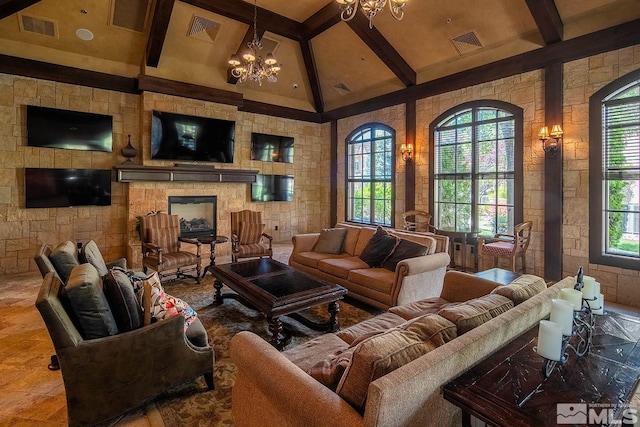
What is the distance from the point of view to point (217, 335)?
3098 mm

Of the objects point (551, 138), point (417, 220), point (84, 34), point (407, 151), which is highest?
point (84, 34)

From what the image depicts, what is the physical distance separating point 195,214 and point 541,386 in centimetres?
654

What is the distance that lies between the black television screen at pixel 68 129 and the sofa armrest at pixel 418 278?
5.59 metres

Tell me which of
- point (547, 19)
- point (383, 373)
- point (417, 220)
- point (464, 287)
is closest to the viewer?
point (383, 373)

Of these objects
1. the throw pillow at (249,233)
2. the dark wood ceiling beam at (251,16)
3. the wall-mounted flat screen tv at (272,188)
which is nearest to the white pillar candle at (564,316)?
the throw pillow at (249,233)

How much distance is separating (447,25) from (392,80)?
1.75m

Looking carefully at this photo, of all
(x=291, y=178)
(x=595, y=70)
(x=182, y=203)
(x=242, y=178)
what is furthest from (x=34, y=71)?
(x=595, y=70)

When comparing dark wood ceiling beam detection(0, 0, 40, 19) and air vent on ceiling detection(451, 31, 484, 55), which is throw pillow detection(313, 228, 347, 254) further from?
dark wood ceiling beam detection(0, 0, 40, 19)

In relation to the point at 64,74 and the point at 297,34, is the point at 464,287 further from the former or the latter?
the point at 64,74

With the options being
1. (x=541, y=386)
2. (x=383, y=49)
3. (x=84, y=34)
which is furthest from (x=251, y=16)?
(x=541, y=386)

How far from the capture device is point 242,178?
22.7 ft

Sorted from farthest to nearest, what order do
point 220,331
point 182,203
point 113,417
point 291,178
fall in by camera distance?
point 291,178 → point 182,203 → point 220,331 → point 113,417

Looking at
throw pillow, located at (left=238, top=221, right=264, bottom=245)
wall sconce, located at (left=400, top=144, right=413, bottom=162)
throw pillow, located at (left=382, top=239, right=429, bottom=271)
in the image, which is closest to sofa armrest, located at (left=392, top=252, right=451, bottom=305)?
throw pillow, located at (left=382, top=239, right=429, bottom=271)

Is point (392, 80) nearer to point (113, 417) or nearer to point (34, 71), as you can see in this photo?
point (34, 71)
